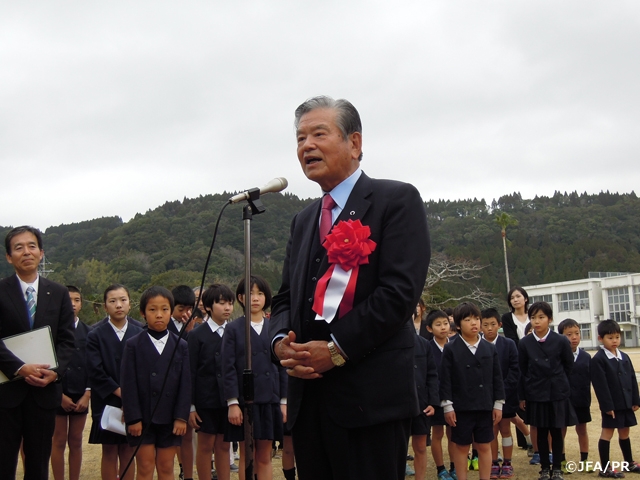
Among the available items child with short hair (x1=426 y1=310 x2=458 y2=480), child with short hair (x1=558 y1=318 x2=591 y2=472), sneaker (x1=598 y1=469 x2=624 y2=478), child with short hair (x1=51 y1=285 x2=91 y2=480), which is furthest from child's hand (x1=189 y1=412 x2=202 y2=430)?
sneaker (x1=598 y1=469 x2=624 y2=478)

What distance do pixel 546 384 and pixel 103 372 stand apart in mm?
4368

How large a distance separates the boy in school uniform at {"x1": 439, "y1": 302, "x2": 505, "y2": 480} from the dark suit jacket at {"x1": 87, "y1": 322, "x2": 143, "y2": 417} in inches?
123

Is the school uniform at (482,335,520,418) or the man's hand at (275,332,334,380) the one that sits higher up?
the man's hand at (275,332,334,380)

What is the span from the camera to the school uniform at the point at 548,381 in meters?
6.61

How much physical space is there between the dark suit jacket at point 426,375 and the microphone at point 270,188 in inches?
130

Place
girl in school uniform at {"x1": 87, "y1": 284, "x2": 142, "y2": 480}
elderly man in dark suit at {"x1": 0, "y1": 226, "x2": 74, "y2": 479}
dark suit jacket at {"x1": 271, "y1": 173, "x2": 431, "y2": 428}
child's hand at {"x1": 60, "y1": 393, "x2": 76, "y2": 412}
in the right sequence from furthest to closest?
1. child's hand at {"x1": 60, "y1": 393, "x2": 76, "y2": 412}
2. girl in school uniform at {"x1": 87, "y1": 284, "x2": 142, "y2": 480}
3. elderly man in dark suit at {"x1": 0, "y1": 226, "x2": 74, "y2": 479}
4. dark suit jacket at {"x1": 271, "y1": 173, "x2": 431, "y2": 428}

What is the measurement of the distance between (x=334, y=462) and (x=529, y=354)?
4950 millimetres

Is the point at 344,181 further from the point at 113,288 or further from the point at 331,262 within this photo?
the point at 113,288

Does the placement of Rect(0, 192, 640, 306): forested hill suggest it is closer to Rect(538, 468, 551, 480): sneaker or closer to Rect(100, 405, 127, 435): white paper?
Rect(538, 468, 551, 480): sneaker

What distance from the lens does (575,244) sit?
70000 mm

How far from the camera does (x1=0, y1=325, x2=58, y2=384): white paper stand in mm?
4312

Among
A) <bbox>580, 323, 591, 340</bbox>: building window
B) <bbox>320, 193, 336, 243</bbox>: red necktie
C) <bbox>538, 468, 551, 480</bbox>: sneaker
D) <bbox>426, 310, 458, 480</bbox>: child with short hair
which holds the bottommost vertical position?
<bbox>580, 323, 591, 340</bbox>: building window

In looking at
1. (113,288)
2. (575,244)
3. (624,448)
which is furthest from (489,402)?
(575,244)

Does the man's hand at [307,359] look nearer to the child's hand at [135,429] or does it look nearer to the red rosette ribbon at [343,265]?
the red rosette ribbon at [343,265]
